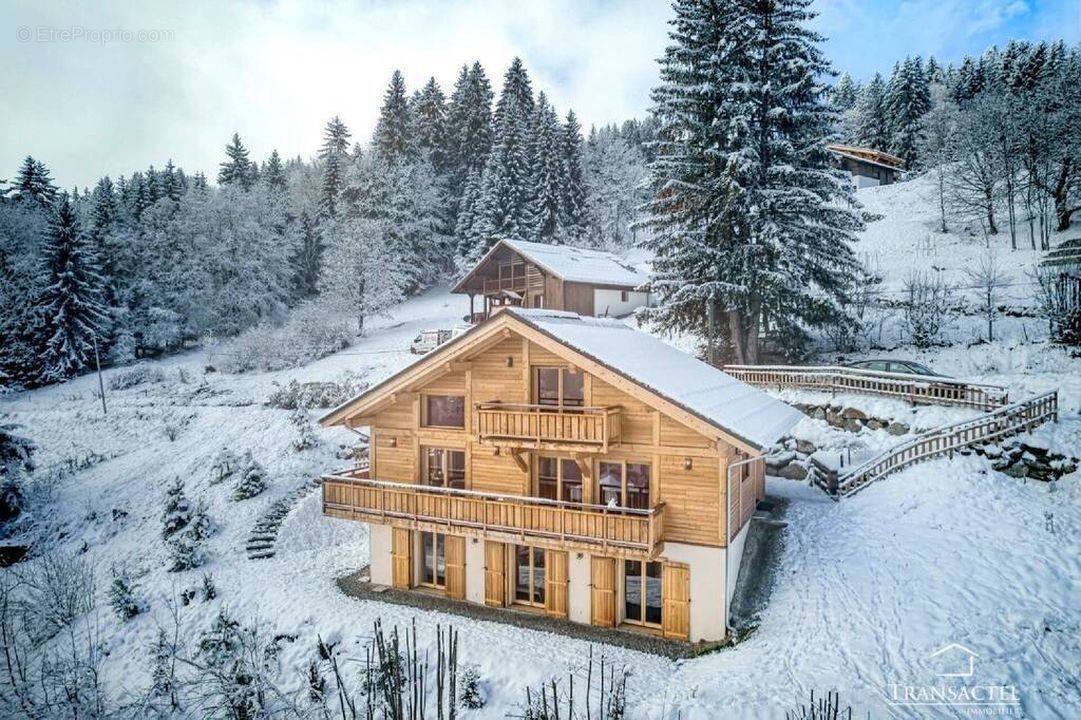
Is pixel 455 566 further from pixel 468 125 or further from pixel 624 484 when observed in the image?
pixel 468 125

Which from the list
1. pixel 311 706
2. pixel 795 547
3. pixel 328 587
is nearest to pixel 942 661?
pixel 795 547

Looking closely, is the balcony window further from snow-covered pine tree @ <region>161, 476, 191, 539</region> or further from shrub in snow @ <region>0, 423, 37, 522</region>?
shrub in snow @ <region>0, 423, 37, 522</region>

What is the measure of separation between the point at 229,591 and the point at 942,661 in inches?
788

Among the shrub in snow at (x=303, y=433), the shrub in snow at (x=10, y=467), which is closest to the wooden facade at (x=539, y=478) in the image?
the shrub in snow at (x=303, y=433)

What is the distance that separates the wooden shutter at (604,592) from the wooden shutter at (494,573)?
9.82ft

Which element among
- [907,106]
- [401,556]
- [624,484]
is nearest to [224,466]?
[401,556]

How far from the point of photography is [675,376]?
17234 millimetres

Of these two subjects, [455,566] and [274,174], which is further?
[274,174]

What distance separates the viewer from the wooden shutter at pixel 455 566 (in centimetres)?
1841

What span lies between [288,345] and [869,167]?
68.9m

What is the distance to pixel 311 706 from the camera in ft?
44.3

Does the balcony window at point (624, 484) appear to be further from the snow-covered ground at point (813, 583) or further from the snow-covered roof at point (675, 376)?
the snow-covered ground at point (813, 583)

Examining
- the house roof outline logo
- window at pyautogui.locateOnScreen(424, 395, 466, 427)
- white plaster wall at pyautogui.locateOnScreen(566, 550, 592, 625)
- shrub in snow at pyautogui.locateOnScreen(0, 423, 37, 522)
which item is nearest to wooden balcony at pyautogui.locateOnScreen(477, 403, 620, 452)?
window at pyautogui.locateOnScreen(424, 395, 466, 427)

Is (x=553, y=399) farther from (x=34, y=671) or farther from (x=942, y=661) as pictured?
(x=34, y=671)
